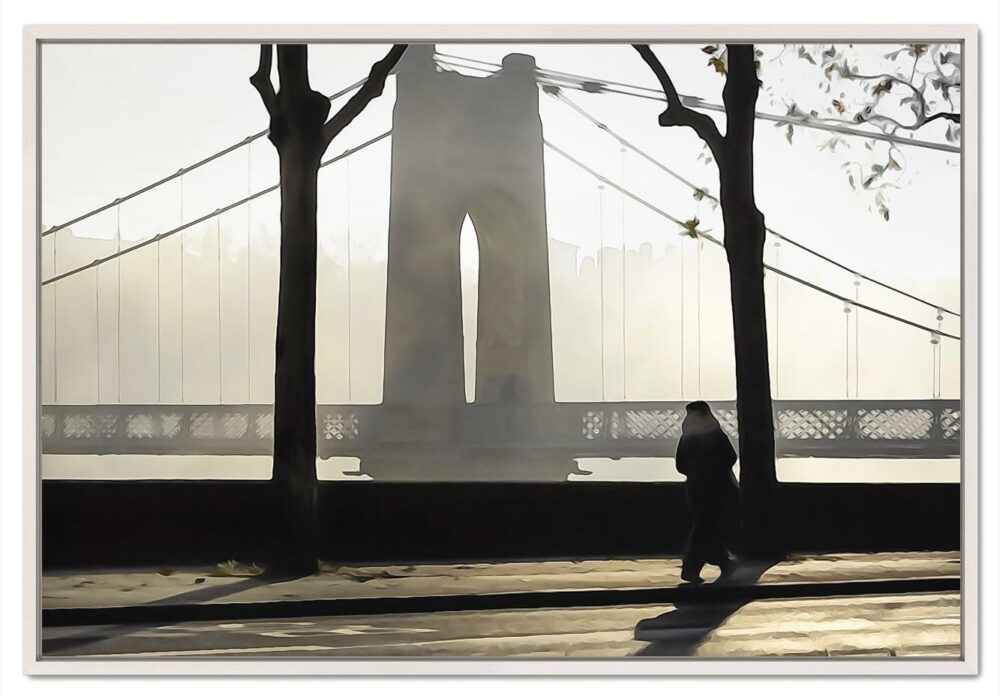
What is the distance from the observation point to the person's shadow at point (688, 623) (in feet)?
6.95

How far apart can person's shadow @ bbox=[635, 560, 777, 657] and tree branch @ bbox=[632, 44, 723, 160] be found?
1068 mm

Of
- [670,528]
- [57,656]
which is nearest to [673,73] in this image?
[670,528]

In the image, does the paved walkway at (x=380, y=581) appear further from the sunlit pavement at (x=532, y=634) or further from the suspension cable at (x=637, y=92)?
the suspension cable at (x=637, y=92)

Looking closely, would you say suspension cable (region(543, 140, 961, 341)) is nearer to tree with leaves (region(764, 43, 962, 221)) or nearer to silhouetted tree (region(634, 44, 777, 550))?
silhouetted tree (region(634, 44, 777, 550))

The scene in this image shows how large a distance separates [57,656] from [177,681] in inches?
12.2

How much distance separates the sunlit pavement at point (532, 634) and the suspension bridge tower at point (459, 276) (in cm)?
38

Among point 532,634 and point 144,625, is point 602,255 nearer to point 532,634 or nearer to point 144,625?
point 532,634

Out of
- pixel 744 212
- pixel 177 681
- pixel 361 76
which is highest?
pixel 361 76

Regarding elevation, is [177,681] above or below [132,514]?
below

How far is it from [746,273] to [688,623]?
89 cm

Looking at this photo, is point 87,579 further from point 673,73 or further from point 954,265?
point 954,265

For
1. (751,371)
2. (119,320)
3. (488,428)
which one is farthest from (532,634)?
(119,320)

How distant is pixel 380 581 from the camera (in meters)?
2.11

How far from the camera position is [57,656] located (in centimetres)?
214
